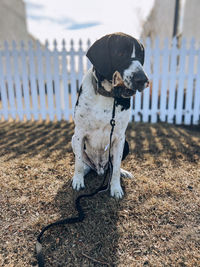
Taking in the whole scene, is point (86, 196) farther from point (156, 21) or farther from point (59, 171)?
point (156, 21)

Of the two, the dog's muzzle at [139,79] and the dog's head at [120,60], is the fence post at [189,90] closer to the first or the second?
the dog's head at [120,60]

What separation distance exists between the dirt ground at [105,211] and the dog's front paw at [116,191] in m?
0.06

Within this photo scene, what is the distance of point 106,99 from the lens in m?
2.07

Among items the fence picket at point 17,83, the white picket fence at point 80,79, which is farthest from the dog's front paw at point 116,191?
the fence picket at point 17,83

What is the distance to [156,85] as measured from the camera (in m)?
5.29

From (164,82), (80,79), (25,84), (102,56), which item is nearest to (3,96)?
(25,84)

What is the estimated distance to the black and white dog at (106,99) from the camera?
1740 millimetres

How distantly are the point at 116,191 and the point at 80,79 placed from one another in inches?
146

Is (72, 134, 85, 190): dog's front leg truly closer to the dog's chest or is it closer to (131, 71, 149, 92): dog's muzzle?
the dog's chest

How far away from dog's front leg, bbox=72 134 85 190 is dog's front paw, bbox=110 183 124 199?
35 cm

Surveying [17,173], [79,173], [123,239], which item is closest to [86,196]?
[79,173]

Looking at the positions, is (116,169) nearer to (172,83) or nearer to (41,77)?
(172,83)

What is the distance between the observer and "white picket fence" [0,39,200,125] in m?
5.14

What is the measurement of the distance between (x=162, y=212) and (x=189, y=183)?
2.48ft
